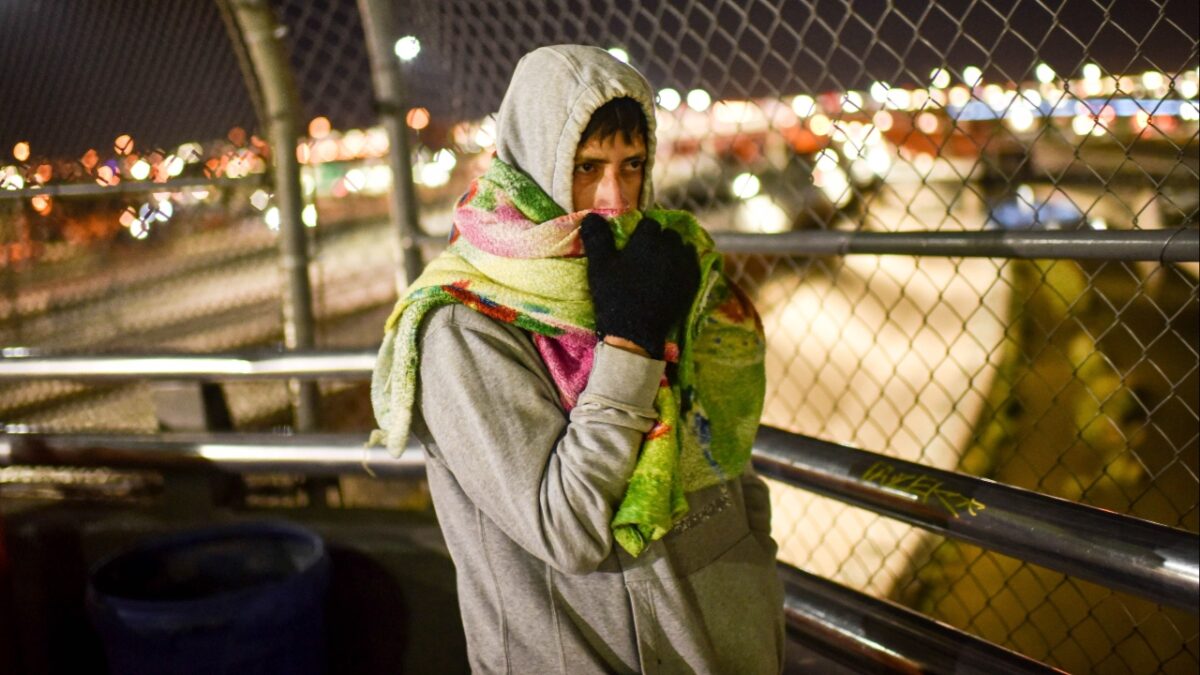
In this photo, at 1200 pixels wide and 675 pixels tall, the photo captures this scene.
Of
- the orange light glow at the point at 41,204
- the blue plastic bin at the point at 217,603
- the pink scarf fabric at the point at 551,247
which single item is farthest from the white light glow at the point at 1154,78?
the orange light glow at the point at 41,204

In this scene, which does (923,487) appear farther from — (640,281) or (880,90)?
(880,90)

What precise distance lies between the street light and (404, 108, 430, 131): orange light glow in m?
0.21

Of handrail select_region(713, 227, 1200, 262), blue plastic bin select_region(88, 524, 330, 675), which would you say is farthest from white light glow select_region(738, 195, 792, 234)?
blue plastic bin select_region(88, 524, 330, 675)

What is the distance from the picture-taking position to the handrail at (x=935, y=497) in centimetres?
172

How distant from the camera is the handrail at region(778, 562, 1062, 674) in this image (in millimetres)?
2160

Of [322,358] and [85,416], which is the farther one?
[85,416]

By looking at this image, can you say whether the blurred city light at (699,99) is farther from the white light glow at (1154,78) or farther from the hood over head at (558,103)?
the hood over head at (558,103)

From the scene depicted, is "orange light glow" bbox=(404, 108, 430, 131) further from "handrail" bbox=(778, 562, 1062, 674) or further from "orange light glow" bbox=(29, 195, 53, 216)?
"handrail" bbox=(778, 562, 1062, 674)

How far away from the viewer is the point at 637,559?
160 centimetres

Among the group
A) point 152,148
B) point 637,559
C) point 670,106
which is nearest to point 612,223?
point 637,559

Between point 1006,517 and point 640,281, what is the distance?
1074 millimetres

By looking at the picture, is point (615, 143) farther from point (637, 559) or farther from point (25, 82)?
point (25, 82)

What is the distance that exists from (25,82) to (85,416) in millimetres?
4135

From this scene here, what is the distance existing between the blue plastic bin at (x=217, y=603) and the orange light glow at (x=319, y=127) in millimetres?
1695
